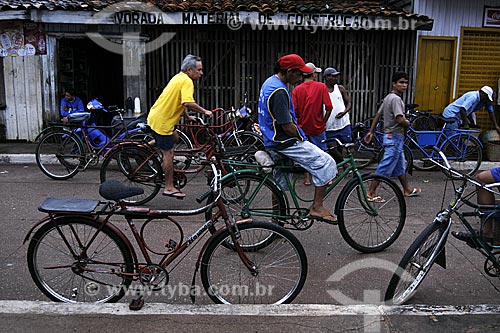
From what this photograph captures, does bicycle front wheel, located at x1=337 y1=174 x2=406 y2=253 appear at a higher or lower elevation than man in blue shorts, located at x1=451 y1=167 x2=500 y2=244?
lower

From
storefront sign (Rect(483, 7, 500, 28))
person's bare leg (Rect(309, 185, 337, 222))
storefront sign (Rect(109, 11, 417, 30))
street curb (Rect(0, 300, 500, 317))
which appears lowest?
street curb (Rect(0, 300, 500, 317))

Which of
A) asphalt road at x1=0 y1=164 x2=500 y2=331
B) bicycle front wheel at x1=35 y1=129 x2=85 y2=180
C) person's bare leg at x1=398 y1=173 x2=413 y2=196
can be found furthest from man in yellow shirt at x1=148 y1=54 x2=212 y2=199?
person's bare leg at x1=398 y1=173 x2=413 y2=196

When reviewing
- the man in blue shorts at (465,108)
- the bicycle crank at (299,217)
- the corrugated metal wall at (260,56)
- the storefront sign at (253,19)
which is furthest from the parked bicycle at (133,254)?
the corrugated metal wall at (260,56)

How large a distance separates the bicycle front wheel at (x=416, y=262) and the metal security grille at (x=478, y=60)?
348 inches

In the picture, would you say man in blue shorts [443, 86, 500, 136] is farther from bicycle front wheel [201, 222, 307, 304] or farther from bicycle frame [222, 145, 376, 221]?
bicycle front wheel [201, 222, 307, 304]

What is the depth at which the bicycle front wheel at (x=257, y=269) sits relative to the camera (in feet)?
12.4

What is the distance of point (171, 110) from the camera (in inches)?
259

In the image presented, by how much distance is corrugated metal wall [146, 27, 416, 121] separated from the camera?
11.0m

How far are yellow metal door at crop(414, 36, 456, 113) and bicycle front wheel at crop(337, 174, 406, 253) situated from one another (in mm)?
7065

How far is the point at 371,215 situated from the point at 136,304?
263 cm

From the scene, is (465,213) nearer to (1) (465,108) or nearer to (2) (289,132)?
(2) (289,132)

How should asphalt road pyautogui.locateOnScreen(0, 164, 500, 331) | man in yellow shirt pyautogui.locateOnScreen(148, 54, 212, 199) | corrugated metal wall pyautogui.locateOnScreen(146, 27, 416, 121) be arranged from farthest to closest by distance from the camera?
corrugated metal wall pyautogui.locateOnScreen(146, 27, 416, 121)
man in yellow shirt pyautogui.locateOnScreen(148, 54, 212, 199)
asphalt road pyautogui.locateOnScreen(0, 164, 500, 331)

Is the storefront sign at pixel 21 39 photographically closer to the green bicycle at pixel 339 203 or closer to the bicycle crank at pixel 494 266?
the green bicycle at pixel 339 203

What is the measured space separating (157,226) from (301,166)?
2080 mm
